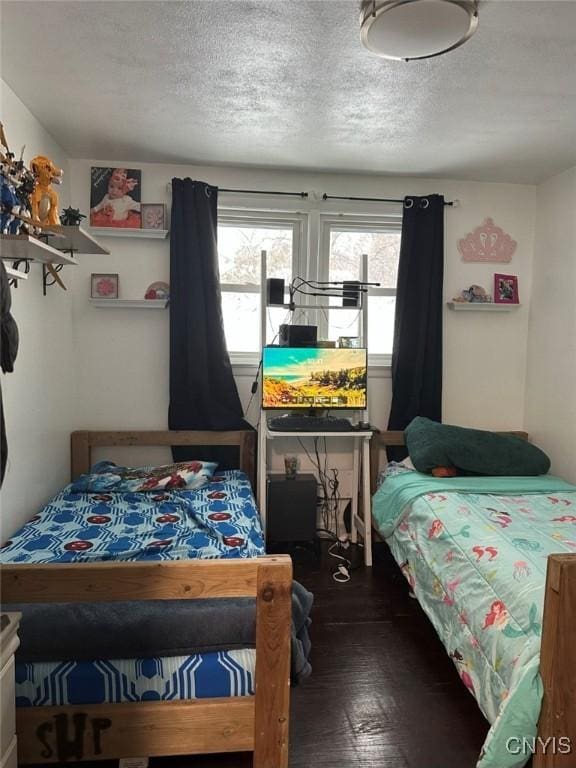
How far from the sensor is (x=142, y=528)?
2.40 metres

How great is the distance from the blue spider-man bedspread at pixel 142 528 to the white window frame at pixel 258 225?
88 centimetres

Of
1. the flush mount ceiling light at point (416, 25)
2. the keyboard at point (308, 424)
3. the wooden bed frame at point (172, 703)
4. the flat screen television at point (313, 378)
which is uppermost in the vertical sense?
the flush mount ceiling light at point (416, 25)

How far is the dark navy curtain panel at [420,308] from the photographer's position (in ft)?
11.2

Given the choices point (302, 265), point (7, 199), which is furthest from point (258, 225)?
point (7, 199)

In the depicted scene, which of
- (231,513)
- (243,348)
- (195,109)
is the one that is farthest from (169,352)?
(195,109)

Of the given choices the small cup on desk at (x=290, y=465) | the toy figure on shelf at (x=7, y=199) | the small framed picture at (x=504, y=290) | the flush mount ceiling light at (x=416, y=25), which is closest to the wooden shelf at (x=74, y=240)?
the toy figure on shelf at (x=7, y=199)

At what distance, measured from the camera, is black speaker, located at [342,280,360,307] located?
3242 mm

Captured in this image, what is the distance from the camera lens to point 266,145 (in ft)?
9.68

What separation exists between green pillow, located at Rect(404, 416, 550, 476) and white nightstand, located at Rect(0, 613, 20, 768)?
7.35ft

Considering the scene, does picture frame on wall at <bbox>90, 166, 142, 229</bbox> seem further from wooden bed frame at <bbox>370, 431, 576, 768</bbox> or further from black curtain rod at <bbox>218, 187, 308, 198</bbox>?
wooden bed frame at <bbox>370, 431, 576, 768</bbox>

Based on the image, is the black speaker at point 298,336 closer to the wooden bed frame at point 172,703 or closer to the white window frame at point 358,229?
the white window frame at point 358,229

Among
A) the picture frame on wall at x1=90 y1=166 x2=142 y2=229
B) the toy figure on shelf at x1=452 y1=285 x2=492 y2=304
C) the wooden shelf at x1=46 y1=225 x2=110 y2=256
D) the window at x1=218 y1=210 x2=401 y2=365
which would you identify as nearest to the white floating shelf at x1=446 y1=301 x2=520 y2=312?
the toy figure on shelf at x1=452 y1=285 x2=492 y2=304

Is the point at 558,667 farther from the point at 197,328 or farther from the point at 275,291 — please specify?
the point at 197,328

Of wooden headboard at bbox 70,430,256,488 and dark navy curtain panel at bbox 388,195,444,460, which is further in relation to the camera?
dark navy curtain panel at bbox 388,195,444,460
